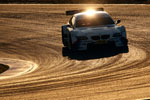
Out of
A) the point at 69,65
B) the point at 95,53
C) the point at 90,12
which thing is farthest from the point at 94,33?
the point at 69,65

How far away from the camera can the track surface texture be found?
11148 mm

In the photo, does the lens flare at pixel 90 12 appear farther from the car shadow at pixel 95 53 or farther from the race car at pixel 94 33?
the car shadow at pixel 95 53

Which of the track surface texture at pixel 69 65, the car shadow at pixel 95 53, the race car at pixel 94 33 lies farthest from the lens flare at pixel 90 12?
the car shadow at pixel 95 53

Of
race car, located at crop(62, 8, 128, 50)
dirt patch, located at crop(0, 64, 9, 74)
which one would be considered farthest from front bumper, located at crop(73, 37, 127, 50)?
dirt patch, located at crop(0, 64, 9, 74)

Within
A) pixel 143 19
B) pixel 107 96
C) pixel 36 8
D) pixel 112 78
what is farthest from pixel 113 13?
pixel 107 96

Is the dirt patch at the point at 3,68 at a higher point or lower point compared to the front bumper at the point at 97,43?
lower

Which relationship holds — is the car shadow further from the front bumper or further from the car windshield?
the car windshield

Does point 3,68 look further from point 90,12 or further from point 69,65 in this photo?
point 90,12

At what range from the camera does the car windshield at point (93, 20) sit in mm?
19281

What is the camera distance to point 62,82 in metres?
12.6

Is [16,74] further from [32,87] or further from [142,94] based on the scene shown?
[142,94]

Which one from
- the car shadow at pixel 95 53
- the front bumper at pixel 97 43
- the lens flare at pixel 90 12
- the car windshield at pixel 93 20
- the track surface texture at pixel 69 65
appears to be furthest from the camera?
the lens flare at pixel 90 12

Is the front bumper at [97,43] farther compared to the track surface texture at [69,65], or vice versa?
the front bumper at [97,43]

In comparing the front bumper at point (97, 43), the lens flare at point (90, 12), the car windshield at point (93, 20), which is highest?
the lens flare at point (90, 12)
